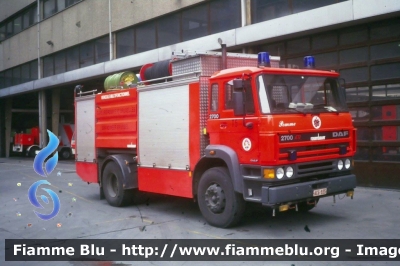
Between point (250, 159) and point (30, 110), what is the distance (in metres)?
31.8

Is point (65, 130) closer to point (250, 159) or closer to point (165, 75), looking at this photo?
point (165, 75)

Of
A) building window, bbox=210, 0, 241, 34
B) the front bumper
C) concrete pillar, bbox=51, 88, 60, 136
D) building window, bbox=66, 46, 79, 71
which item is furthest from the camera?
concrete pillar, bbox=51, 88, 60, 136

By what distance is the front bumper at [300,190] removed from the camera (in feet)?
23.0

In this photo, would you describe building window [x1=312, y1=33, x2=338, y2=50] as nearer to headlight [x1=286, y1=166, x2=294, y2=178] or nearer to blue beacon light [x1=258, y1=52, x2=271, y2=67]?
blue beacon light [x1=258, y1=52, x2=271, y2=67]

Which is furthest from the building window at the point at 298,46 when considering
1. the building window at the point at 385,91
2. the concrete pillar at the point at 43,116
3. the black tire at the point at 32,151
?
the black tire at the point at 32,151

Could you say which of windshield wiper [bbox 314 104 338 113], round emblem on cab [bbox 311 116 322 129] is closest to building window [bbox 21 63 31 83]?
windshield wiper [bbox 314 104 338 113]

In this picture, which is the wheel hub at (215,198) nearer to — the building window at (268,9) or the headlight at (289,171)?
the headlight at (289,171)

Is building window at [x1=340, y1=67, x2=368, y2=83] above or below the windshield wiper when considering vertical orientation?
above

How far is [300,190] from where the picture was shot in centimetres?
727

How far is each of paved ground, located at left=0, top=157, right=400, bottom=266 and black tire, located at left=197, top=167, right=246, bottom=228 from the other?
0.21 metres

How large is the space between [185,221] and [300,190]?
2.58 meters

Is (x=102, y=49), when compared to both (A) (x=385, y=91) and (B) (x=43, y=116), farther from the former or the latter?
(A) (x=385, y=91)

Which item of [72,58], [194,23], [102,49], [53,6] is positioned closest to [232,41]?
[194,23]

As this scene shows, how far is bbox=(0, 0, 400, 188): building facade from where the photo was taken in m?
11.6
